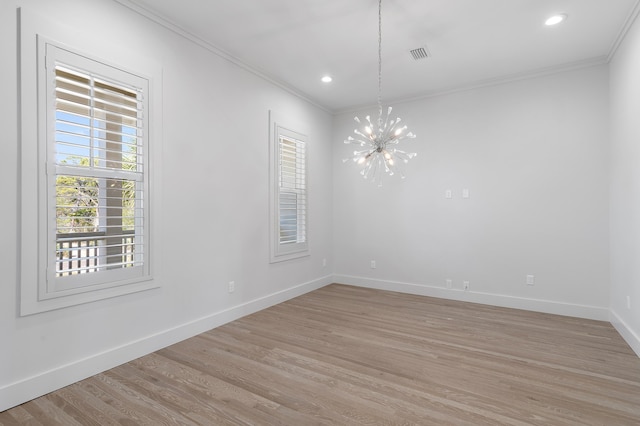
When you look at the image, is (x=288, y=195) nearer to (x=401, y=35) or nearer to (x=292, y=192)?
(x=292, y=192)

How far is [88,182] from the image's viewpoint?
8.24 feet

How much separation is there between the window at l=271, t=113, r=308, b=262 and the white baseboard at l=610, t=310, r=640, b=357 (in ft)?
12.3

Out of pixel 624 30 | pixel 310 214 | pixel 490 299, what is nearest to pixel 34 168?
pixel 310 214

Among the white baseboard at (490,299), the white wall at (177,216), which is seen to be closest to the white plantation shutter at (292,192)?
the white wall at (177,216)

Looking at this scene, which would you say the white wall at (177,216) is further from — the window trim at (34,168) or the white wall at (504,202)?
the white wall at (504,202)

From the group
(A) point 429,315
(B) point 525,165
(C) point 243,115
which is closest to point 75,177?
(C) point 243,115

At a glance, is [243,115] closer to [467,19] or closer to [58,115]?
[58,115]

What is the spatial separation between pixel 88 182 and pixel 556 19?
4286 millimetres

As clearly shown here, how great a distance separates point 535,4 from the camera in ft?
9.27

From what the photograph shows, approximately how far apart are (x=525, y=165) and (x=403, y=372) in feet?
10.5

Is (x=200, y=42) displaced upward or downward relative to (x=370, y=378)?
upward

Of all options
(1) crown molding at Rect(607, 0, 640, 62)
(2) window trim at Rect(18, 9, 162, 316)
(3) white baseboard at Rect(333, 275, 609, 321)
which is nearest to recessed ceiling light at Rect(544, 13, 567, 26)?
(1) crown molding at Rect(607, 0, 640, 62)

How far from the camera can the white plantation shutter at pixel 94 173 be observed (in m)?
2.34

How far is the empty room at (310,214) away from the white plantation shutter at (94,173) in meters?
0.02
